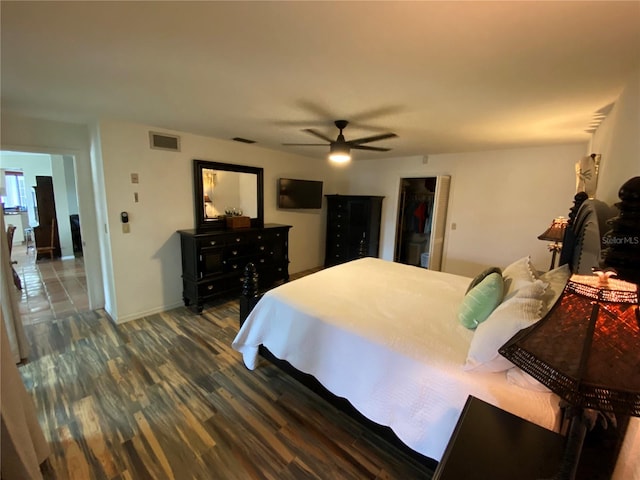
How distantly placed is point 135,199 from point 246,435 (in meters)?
2.72

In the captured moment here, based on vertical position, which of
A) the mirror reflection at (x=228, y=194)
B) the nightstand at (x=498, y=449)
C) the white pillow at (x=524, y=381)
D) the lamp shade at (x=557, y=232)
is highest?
the mirror reflection at (x=228, y=194)

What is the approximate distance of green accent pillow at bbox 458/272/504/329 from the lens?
66.7 inches

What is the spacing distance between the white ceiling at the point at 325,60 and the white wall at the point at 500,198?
114cm

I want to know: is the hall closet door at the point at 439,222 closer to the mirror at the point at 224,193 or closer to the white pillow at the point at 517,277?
the white pillow at the point at 517,277

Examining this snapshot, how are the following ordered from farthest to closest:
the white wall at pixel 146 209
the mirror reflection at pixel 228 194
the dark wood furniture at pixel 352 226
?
the dark wood furniture at pixel 352 226, the mirror reflection at pixel 228 194, the white wall at pixel 146 209

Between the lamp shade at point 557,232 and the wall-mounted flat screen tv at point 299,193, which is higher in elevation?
the wall-mounted flat screen tv at point 299,193

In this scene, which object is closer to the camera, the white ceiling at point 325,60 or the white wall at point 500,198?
the white ceiling at point 325,60

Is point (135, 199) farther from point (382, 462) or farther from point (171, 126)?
point (382, 462)

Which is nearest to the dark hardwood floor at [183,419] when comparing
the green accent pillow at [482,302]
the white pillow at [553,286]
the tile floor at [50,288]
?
the tile floor at [50,288]

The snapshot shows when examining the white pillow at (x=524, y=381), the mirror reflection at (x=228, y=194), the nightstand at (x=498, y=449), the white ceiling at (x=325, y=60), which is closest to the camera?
the nightstand at (x=498, y=449)

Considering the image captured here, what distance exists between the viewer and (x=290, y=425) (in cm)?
184

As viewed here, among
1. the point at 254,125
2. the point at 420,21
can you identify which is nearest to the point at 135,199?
the point at 254,125

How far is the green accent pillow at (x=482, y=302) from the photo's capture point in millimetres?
1694

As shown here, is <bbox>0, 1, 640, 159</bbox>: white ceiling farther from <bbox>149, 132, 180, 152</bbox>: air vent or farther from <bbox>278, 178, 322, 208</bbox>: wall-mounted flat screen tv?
<bbox>278, 178, 322, 208</bbox>: wall-mounted flat screen tv
